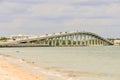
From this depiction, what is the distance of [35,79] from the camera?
78.0 feet

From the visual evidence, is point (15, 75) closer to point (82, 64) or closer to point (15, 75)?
Answer: point (15, 75)

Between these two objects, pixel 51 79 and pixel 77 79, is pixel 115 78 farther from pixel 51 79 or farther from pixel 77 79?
pixel 51 79

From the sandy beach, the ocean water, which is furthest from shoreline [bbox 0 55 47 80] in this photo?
the ocean water

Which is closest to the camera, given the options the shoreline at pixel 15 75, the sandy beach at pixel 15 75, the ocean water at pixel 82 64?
the sandy beach at pixel 15 75

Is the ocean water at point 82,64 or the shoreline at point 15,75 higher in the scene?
the shoreline at point 15,75

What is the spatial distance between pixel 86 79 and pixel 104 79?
1491 mm

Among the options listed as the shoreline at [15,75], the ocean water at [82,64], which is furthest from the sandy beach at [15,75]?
the ocean water at [82,64]

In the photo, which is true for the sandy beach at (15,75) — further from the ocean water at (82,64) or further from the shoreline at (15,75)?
the ocean water at (82,64)

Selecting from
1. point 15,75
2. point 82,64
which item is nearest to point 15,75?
point 15,75

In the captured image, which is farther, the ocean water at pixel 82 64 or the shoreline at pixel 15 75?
the ocean water at pixel 82 64

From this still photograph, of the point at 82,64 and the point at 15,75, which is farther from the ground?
the point at 15,75

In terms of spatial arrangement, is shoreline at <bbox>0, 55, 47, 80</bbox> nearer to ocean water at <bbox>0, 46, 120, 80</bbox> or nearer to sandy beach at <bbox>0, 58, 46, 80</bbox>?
sandy beach at <bbox>0, 58, 46, 80</bbox>

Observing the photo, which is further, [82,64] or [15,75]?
[82,64]

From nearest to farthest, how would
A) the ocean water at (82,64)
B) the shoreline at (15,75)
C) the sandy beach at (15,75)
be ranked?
the sandy beach at (15,75) < the shoreline at (15,75) < the ocean water at (82,64)
